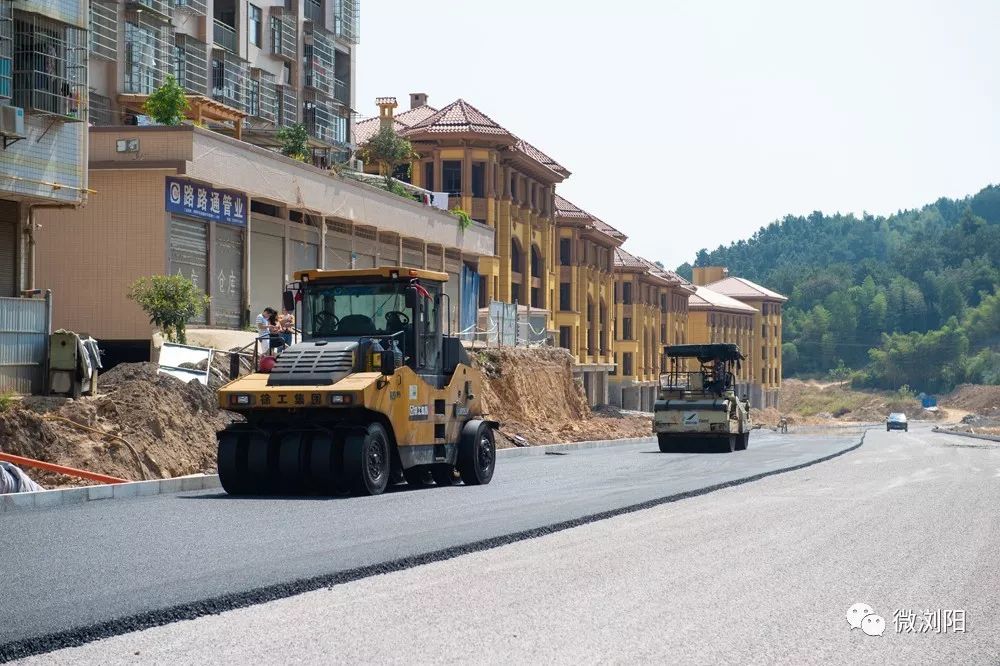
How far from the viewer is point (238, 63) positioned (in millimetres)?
A: 44500

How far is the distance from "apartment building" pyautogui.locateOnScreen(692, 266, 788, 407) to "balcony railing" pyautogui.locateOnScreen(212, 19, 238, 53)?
92.7m

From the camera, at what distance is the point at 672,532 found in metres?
13.8

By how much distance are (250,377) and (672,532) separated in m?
7.47

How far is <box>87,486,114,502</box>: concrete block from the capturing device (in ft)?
56.6

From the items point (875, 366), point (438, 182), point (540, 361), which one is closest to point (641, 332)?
point (438, 182)

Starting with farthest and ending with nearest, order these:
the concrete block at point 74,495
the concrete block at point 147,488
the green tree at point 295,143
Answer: the green tree at point 295,143
the concrete block at point 147,488
the concrete block at point 74,495

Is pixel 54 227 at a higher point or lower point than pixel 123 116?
lower

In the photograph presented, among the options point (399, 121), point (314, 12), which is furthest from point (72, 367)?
point (399, 121)

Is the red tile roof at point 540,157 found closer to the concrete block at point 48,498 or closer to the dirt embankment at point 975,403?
the concrete block at point 48,498

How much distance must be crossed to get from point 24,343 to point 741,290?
4700 inches

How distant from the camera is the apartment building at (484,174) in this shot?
59.6 meters

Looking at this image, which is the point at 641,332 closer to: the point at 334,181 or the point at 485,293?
the point at 485,293

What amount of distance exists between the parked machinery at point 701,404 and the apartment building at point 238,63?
49.7ft

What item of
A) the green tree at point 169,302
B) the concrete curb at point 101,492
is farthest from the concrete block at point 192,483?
the green tree at point 169,302
